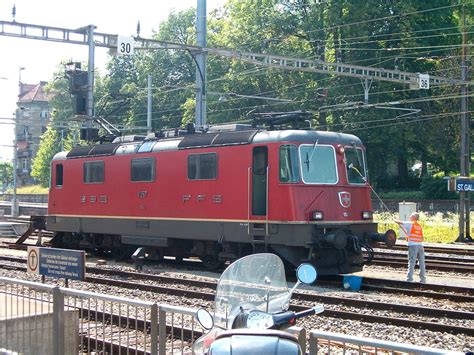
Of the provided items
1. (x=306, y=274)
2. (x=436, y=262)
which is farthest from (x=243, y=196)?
(x=306, y=274)

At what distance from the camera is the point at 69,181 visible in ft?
79.8

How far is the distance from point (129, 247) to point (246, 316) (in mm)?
18228

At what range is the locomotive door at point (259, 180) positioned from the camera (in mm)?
17297

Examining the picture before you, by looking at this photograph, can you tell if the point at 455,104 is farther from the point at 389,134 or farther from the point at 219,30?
the point at 219,30

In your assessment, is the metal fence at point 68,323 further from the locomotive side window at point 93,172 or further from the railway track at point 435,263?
the locomotive side window at point 93,172

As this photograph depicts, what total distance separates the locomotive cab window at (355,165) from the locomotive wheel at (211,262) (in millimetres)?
4151

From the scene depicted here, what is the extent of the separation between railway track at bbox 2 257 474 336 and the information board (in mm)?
3110

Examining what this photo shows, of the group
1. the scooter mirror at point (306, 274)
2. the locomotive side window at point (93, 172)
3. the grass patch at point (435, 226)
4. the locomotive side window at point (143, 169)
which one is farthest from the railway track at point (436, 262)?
the scooter mirror at point (306, 274)

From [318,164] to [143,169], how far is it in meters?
6.01

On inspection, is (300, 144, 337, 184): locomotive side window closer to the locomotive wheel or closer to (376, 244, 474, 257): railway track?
the locomotive wheel

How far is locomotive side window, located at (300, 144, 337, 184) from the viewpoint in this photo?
56.0 feet

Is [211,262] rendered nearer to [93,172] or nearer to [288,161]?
[288,161]

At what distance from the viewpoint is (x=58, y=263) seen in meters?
12.4

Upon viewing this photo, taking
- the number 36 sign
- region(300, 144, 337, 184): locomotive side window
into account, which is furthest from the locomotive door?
the number 36 sign
